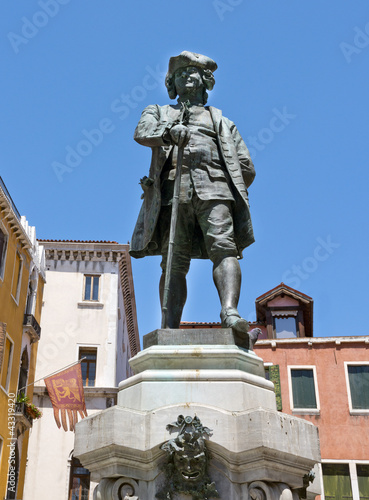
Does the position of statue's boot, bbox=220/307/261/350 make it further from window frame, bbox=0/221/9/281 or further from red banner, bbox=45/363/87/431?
window frame, bbox=0/221/9/281

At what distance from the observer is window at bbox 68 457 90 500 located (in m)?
31.9

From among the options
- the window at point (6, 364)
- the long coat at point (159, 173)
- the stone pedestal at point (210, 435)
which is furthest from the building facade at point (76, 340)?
the stone pedestal at point (210, 435)

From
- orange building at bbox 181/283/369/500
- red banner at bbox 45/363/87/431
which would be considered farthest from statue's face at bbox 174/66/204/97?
orange building at bbox 181/283/369/500

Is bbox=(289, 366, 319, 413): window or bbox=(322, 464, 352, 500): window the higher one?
bbox=(289, 366, 319, 413): window

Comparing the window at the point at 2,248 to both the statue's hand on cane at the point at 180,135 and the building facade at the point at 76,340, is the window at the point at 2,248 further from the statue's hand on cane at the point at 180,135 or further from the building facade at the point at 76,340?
the statue's hand on cane at the point at 180,135

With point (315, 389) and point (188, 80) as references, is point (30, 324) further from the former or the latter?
point (188, 80)

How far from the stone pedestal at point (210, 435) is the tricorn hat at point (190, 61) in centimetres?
325

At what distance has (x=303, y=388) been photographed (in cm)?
2938

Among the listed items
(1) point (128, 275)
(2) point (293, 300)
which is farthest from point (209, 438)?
(1) point (128, 275)

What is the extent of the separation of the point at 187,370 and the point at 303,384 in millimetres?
25470

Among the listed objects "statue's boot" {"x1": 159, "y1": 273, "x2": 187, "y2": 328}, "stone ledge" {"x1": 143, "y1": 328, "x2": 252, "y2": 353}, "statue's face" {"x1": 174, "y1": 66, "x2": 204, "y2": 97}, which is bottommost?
"stone ledge" {"x1": 143, "y1": 328, "x2": 252, "y2": 353}

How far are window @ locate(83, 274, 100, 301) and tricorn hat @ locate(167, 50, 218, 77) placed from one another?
32.9 metres

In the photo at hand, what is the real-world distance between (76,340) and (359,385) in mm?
16549

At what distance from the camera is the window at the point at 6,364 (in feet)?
87.8
